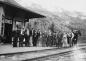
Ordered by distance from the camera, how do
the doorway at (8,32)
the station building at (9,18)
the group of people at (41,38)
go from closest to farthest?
1. the station building at (9,18)
2. the doorway at (8,32)
3. the group of people at (41,38)

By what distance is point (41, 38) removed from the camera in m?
21.6

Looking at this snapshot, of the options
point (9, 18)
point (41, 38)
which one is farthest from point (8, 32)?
point (41, 38)

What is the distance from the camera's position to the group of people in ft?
57.6

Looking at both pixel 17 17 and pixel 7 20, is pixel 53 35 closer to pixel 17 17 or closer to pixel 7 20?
pixel 17 17

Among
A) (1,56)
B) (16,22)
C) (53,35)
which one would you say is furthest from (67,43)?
(1,56)

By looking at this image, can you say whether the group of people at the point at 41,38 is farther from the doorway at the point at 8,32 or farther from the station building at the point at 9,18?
the station building at the point at 9,18

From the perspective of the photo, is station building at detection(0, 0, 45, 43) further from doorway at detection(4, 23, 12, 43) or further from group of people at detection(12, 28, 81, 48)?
group of people at detection(12, 28, 81, 48)

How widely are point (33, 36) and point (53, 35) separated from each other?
12.9 ft

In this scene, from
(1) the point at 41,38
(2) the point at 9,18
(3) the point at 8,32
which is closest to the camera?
(2) the point at 9,18

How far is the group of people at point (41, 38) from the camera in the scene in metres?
17.5

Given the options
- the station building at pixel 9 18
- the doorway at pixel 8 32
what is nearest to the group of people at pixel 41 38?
the doorway at pixel 8 32

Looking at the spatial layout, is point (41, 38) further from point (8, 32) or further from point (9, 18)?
point (9, 18)

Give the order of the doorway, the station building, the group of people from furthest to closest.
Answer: the group of people, the doorway, the station building

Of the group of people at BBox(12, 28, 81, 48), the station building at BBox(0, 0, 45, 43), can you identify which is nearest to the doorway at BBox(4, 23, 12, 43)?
the station building at BBox(0, 0, 45, 43)
